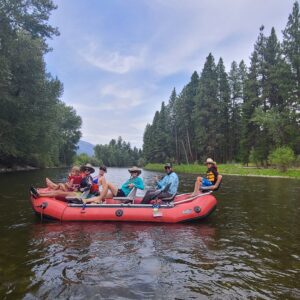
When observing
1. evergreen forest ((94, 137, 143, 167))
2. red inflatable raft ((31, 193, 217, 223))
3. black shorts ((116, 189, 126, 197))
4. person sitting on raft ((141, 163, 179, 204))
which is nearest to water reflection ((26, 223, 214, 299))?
red inflatable raft ((31, 193, 217, 223))

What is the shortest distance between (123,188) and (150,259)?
16.1 ft

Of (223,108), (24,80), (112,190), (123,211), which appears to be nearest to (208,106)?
(223,108)

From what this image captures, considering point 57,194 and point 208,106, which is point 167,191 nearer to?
point 57,194

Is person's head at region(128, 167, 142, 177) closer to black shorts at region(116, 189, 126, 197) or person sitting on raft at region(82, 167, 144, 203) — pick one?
person sitting on raft at region(82, 167, 144, 203)

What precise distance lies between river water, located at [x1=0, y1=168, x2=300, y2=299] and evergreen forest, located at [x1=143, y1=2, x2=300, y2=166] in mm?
28786

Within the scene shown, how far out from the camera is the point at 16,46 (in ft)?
80.2

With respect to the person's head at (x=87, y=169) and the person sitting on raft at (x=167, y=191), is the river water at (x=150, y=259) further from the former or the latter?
the person's head at (x=87, y=169)

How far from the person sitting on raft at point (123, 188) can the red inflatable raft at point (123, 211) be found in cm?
48

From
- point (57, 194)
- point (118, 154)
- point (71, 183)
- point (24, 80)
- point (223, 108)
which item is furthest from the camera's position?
point (118, 154)

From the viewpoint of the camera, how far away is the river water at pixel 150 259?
16.0 ft

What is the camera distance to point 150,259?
6.31 m

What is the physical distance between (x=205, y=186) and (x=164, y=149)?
2586 inches

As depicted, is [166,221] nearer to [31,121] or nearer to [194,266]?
[194,266]

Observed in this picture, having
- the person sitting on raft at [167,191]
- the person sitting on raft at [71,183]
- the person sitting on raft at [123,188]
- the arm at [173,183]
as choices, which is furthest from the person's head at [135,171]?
the person sitting on raft at [71,183]
